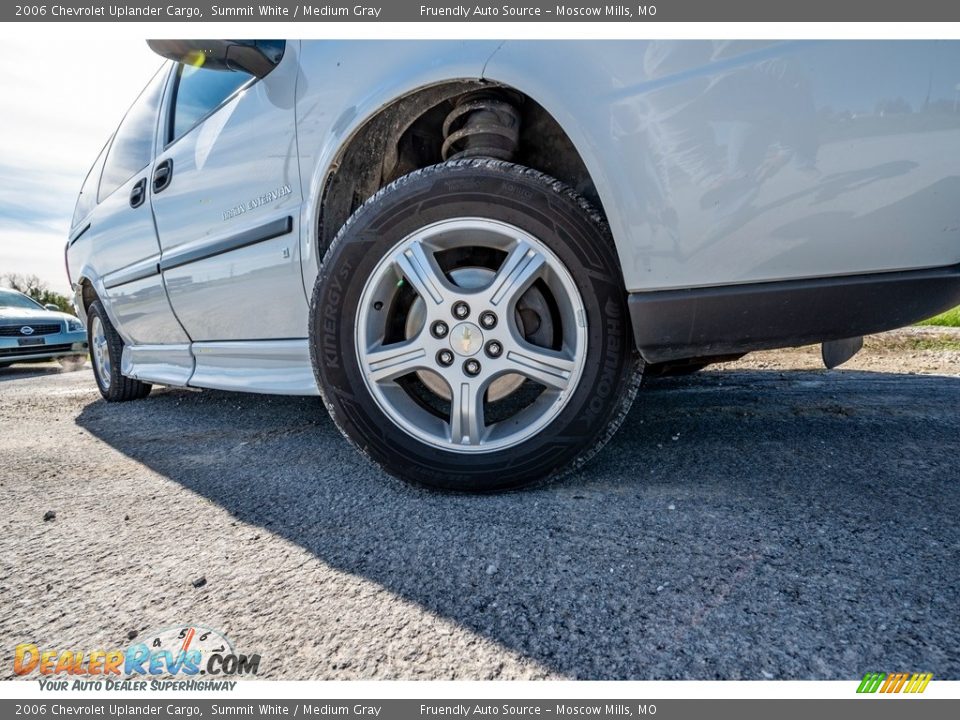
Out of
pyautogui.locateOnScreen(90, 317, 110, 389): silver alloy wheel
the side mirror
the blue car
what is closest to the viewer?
the side mirror

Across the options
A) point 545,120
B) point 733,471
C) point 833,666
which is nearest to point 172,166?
point 545,120

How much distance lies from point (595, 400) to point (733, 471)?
1.65 feet

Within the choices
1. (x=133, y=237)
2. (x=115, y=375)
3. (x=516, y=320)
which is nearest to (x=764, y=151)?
(x=516, y=320)

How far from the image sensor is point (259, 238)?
1750 millimetres

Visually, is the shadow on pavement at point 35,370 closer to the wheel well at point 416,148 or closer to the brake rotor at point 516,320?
the wheel well at point 416,148

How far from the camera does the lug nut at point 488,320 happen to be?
129 cm

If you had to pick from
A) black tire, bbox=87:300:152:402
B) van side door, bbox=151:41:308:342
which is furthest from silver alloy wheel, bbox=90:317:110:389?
van side door, bbox=151:41:308:342

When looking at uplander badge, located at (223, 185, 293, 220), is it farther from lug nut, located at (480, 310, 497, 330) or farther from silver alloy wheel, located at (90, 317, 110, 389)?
silver alloy wheel, located at (90, 317, 110, 389)

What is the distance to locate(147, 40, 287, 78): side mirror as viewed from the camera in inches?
61.1

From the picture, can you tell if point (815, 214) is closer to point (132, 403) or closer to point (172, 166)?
point (172, 166)

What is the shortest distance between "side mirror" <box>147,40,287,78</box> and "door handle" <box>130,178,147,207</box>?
3.26ft

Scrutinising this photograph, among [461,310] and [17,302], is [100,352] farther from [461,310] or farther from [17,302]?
[17,302]

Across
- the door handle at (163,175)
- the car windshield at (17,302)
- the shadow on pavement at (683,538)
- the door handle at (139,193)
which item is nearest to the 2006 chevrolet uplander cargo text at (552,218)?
the shadow on pavement at (683,538)

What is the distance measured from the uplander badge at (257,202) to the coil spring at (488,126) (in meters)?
0.65
